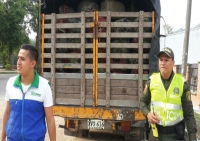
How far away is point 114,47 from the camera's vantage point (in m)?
4.50

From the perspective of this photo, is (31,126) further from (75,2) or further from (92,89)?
(75,2)

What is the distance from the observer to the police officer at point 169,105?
285cm

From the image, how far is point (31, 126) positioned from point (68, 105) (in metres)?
2.18

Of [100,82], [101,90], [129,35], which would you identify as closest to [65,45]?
[100,82]

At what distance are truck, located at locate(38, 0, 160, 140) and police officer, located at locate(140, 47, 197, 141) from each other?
1433 millimetres

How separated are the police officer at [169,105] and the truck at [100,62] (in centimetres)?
143

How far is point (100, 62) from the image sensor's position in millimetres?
4637

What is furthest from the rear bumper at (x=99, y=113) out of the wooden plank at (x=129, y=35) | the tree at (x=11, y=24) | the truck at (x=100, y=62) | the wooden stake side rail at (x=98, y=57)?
the tree at (x=11, y=24)

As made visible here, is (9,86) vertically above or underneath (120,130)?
above

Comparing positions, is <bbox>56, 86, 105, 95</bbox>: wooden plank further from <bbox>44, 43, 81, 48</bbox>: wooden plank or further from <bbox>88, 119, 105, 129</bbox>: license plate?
<bbox>44, 43, 81, 48</bbox>: wooden plank

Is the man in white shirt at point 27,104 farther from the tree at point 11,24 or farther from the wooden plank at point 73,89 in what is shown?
the tree at point 11,24

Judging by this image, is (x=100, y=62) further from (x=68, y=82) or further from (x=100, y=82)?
(x=68, y=82)

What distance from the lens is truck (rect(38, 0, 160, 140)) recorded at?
4.44 meters

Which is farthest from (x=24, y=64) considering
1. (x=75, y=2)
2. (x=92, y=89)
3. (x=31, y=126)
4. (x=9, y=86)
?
(x=75, y=2)
